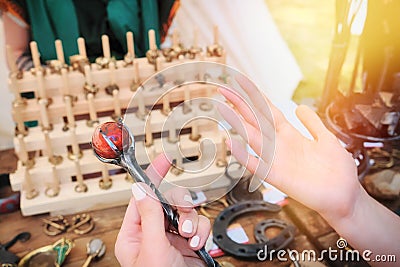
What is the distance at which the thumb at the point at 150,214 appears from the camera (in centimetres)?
44

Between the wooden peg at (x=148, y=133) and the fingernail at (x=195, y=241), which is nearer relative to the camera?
the fingernail at (x=195, y=241)

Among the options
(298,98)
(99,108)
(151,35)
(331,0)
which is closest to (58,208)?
(99,108)

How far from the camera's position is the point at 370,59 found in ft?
3.03

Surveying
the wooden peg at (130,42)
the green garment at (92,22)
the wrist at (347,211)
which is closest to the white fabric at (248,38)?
the green garment at (92,22)

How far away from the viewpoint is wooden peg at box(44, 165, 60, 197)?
721 mm

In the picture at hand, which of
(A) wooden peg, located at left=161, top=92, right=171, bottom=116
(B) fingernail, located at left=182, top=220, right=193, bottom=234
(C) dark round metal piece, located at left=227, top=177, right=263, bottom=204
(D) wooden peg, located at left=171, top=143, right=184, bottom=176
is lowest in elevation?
(C) dark round metal piece, located at left=227, top=177, right=263, bottom=204

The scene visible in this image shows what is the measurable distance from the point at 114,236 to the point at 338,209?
34cm

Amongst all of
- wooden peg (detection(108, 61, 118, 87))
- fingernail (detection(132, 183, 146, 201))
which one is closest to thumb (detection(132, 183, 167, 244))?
fingernail (detection(132, 183, 146, 201))

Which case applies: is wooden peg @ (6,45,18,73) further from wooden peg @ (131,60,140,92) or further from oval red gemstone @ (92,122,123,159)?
oval red gemstone @ (92,122,123,159)

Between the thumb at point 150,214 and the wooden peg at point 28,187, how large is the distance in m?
0.35

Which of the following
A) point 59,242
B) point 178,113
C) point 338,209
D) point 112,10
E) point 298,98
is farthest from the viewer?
point 298,98

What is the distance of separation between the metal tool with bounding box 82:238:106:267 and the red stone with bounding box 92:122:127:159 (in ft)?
0.84

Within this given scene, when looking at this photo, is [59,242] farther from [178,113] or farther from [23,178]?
[178,113]

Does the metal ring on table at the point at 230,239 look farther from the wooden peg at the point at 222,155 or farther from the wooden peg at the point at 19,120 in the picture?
the wooden peg at the point at 19,120
